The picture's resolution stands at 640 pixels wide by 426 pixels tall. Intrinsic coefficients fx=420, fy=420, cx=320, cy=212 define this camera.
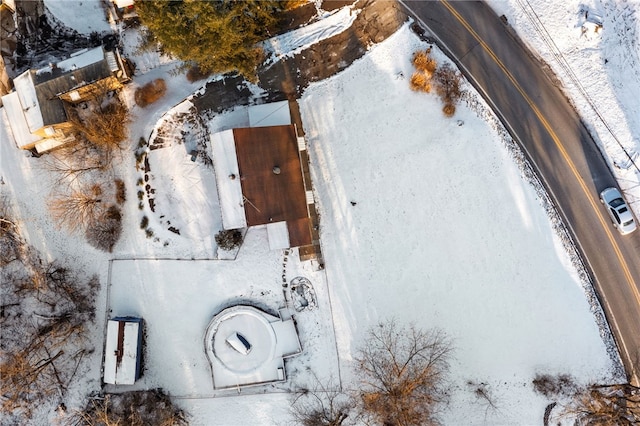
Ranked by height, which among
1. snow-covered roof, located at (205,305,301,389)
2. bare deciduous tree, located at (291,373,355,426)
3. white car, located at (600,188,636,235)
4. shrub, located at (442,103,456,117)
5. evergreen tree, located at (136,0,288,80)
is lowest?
bare deciduous tree, located at (291,373,355,426)

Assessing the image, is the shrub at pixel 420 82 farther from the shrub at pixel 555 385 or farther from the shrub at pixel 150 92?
the shrub at pixel 555 385

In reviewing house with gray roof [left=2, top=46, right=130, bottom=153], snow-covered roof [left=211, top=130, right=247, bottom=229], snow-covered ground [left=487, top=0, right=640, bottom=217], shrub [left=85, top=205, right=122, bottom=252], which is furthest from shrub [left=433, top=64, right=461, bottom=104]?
shrub [left=85, top=205, right=122, bottom=252]

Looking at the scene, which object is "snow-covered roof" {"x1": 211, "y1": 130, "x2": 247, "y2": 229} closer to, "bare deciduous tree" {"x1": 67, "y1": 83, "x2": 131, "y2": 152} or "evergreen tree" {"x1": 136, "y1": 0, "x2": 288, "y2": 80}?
"evergreen tree" {"x1": 136, "y1": 0, "x2": 288, "y2": 80}

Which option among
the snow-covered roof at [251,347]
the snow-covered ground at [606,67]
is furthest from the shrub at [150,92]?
the snow-covered ground at [606,67]

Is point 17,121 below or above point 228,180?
above

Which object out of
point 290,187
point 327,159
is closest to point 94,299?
point 290,187

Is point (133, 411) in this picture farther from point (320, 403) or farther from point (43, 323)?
point (320, 403)

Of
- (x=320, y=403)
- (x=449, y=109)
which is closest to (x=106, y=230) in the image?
(x=320, y=403)

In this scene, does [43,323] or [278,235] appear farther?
[43,323]
